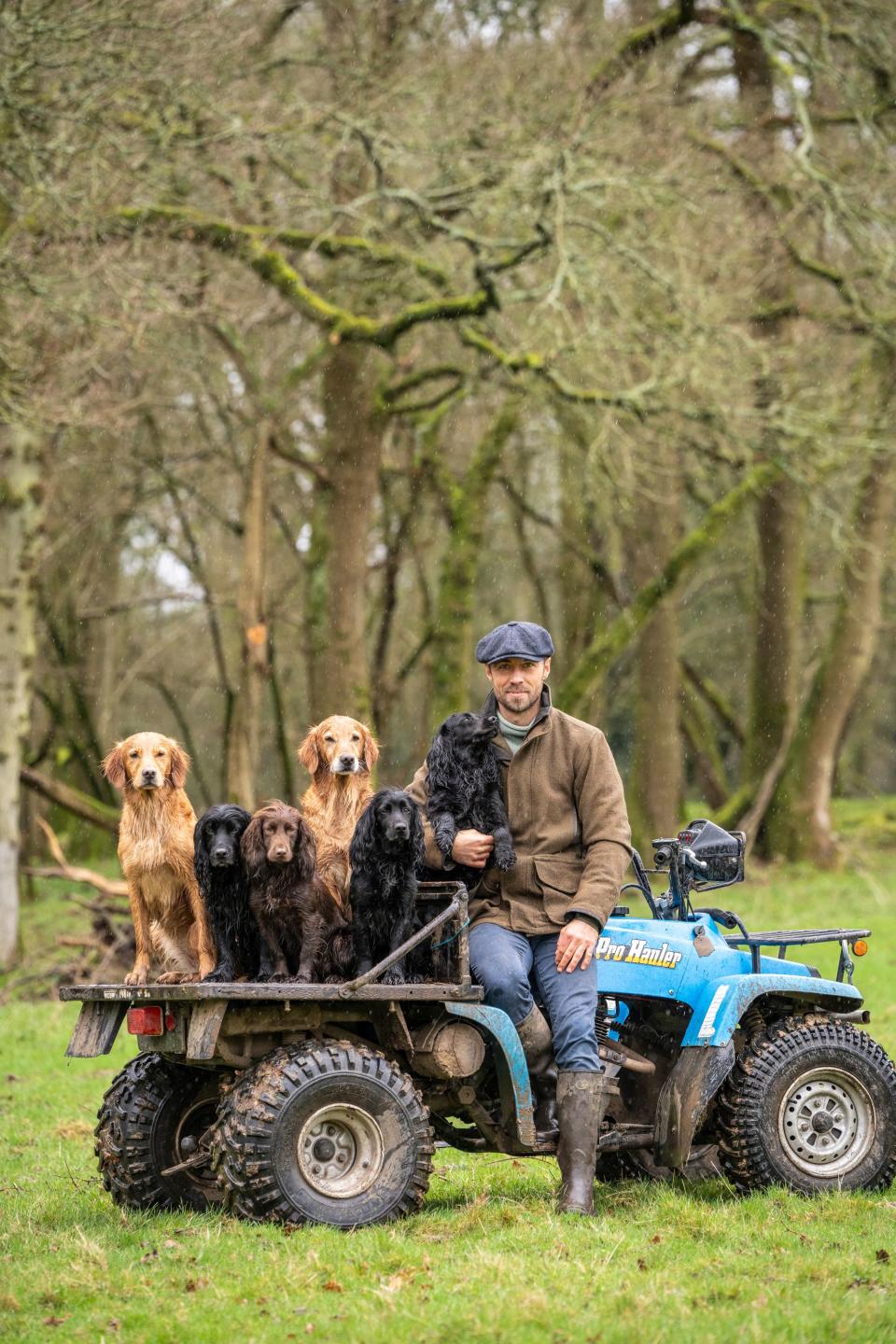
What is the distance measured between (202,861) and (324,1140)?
1047 mm

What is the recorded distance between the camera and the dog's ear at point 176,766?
19.7 feet

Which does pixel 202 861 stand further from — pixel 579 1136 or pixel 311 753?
pixel 579 1136

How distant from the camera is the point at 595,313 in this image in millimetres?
15008

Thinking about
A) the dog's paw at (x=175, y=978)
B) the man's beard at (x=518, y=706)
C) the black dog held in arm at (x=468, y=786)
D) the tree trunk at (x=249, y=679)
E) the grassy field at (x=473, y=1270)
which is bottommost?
the grassy field at (x=473, y=1270)

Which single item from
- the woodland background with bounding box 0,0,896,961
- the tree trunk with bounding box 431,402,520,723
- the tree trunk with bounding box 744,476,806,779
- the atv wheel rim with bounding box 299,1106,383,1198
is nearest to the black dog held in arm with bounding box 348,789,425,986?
the atv wheel rim with bounding box 299,1106,383,1198

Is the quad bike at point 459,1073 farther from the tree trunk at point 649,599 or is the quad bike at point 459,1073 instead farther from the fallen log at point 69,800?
the tree trunk at point 649,599

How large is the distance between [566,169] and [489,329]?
9.17ft

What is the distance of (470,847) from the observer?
19.5 ft

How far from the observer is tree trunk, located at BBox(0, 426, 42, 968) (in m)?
14.9

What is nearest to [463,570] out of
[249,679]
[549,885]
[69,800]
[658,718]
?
[249,679]

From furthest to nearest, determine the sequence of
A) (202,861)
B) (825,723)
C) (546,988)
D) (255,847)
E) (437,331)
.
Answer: (825,723)
(437,331)
(546,988)
(202,861)
(255,847)

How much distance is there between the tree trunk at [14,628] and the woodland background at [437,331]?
0.03 metres

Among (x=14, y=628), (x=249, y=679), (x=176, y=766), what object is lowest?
(x=176, y=766)

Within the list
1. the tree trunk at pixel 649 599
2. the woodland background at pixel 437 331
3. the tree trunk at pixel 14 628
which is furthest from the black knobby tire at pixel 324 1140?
the tree trunk at pixel 649 599
